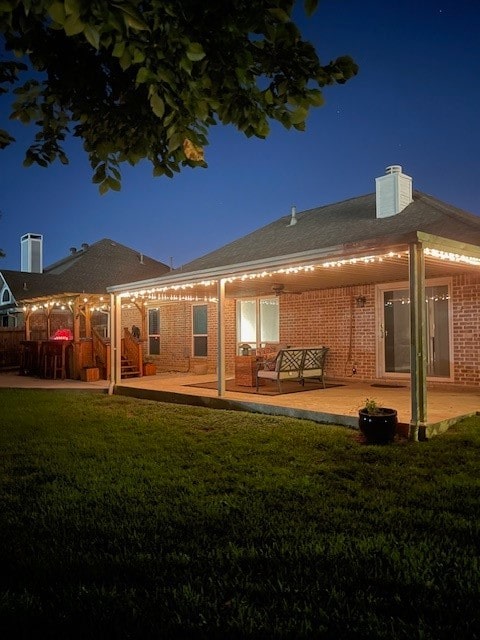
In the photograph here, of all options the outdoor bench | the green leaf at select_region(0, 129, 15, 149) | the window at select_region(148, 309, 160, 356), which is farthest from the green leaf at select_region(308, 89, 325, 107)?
the window at select_region(148, 309, 160, 356)

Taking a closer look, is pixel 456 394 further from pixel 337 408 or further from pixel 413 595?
pixel 413 595

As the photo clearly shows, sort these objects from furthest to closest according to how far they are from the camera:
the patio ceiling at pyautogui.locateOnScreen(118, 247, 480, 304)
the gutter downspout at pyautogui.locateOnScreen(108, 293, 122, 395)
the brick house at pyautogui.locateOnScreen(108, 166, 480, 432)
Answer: the gutter downspout at pyautogui.locateOnScreen(108, 293, 122, 395) < the patio ceiling at pyautogui.locateOnScreen(118, 247, 480, 304) < the brick house at pyautogui.locateOnScreen(108, 166, 480, 432)

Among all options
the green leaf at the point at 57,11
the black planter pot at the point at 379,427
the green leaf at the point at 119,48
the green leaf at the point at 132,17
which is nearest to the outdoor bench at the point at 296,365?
the black planter pot at the point at 379,427

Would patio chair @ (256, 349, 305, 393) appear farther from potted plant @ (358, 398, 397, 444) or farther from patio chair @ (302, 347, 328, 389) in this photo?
potted plant @ (358, 398, 397, 444)

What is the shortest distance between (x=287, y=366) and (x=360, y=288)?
3.32 m

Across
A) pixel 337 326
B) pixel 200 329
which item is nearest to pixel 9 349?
pixel 200 329

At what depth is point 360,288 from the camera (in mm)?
12281

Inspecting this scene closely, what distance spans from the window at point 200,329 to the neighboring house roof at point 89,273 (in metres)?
7.20

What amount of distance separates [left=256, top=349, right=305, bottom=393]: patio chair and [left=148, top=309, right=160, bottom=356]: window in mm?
8728

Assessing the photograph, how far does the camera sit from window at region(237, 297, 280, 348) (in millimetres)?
14656

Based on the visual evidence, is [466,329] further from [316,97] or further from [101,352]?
[101,352]

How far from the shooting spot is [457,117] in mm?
45125

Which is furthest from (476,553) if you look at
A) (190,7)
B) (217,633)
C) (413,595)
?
(190,7)

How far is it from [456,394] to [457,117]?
43901 millimetres
